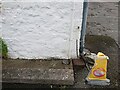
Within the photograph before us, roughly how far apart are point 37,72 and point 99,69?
1132mm

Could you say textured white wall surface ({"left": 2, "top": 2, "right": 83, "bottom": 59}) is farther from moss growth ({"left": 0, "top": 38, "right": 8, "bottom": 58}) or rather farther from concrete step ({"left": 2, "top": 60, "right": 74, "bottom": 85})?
concrete step ({"left": 2, "top": 60, "right": 74, "bottom": 85})

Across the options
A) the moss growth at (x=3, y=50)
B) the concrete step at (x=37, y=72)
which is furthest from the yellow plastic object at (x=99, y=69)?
the moss growth at (x=3, y=50)

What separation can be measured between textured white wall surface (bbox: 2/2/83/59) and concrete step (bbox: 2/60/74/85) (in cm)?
20

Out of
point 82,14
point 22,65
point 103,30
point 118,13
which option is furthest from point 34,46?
point 118,13

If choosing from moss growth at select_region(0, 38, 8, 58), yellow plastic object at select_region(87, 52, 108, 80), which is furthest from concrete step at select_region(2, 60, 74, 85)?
yellow plastic object at select_region(87, 52, 108, 80)

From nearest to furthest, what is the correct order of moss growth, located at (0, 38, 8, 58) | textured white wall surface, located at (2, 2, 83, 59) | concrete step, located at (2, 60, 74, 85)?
concrete step, located at (2, 60, 74, 85) → textured white wall surface, located at (2, 2, 83, 59) → moss growth, located at (0, 38, 8, 58)

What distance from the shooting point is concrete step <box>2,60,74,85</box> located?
16.0 feet

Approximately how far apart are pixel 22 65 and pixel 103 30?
3.65m

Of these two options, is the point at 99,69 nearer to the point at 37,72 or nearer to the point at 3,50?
the point at 37,72

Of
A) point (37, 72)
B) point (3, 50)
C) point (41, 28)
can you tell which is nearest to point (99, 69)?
point (37, 72)

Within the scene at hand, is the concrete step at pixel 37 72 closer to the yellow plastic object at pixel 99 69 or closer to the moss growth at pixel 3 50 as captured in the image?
the moss growth at pixel 3 50

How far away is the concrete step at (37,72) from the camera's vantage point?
486cm

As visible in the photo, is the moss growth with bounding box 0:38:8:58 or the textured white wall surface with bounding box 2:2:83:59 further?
the moss growth with bounding box 0:38:8:58

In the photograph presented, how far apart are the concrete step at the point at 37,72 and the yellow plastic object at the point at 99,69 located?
0.39m
